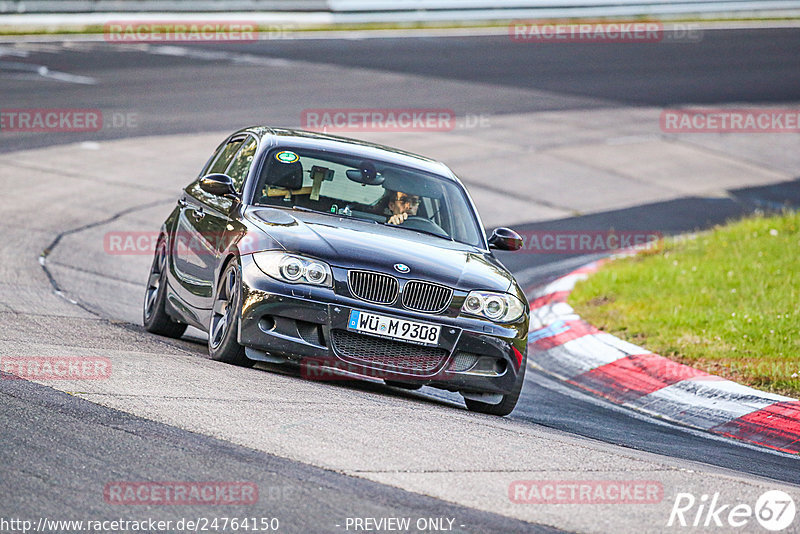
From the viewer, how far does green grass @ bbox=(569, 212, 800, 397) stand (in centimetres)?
990

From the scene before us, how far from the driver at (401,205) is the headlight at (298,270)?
1.27 metres

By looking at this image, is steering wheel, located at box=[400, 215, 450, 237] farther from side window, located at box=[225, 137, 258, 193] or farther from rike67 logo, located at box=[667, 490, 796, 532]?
rike67 logo, located at box=[667, 490, 796, 532]

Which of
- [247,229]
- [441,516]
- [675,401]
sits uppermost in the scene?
[247,229]

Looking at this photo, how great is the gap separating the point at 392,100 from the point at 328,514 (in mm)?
19766

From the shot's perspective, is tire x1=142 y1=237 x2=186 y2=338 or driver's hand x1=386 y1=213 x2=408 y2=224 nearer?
driver's hand x1=386 y1=213 x2=408 y2=224

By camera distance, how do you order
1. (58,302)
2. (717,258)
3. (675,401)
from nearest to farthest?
1. (675,401)
2. (58,302)
3. (717,258)

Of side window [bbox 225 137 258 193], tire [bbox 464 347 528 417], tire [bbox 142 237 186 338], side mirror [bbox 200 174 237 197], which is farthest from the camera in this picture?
tire [bbox 142 237 186 338]

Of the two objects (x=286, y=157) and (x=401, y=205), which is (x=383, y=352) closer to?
(x=401, y=205)

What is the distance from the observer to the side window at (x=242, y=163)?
29.3ft

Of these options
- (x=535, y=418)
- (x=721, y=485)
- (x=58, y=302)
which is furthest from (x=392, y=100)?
(x=721, y=485)

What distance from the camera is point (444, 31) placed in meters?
34.5

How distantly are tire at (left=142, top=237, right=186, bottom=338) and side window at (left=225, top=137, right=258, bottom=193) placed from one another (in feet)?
2.95

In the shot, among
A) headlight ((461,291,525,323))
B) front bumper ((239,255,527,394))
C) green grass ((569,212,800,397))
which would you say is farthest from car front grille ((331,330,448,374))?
green grass ((569,212,800,397))

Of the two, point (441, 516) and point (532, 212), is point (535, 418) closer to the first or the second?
point (441, 516)
